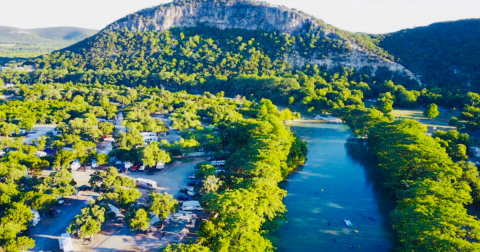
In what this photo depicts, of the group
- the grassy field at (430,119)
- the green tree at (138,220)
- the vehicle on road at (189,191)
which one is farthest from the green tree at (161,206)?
the grassy field at (430,119)

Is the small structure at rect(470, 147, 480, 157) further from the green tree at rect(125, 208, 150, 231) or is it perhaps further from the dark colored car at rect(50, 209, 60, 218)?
the dark colored car at rect(50, 209, 60, 218)

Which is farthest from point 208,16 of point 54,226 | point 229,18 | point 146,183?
point 54,226

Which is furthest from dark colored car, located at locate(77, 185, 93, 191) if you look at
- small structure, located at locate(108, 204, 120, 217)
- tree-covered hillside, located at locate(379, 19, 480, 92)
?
tree-covered hillside, located at locate(379, 19, 480, 92)

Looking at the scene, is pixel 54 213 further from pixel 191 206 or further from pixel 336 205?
pixel 336 205

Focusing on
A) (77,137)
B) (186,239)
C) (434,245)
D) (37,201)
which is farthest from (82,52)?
(434,245)

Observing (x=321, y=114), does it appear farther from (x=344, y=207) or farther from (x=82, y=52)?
(x=82, y=52)

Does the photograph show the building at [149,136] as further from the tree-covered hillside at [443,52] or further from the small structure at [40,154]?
the tree-covered hillside at [443,52]
